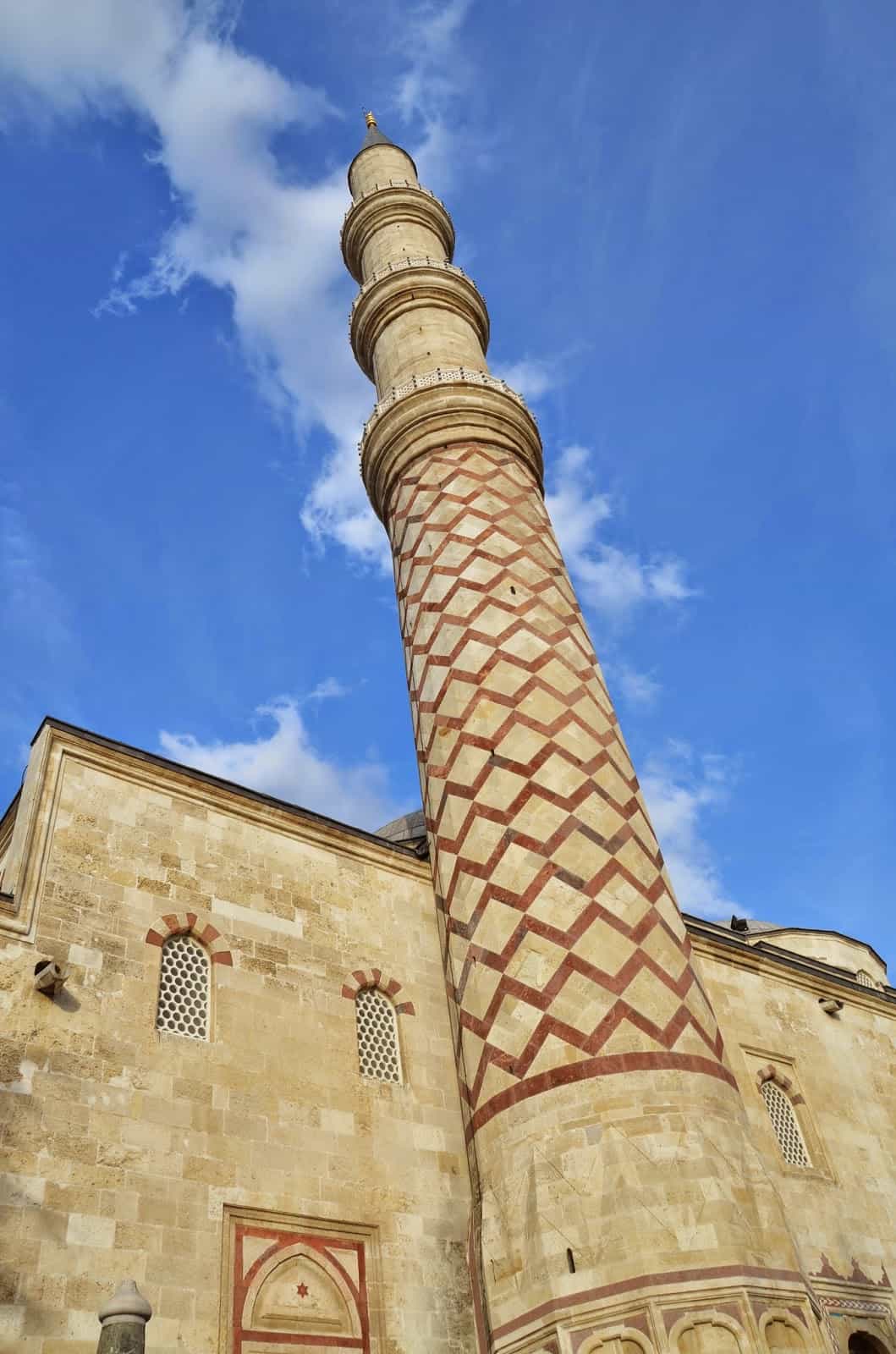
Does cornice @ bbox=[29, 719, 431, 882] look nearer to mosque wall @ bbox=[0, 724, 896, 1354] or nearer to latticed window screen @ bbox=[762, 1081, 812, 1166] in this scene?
mosque wall @ bbox=[0, 724, 896, 1354]

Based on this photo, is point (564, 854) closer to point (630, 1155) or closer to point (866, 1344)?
point (630, 1155)

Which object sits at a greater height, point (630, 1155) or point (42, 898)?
point (42, 898)

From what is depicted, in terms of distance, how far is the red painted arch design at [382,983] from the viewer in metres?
7.71

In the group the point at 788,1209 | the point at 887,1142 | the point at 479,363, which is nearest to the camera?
the point at 788,1209

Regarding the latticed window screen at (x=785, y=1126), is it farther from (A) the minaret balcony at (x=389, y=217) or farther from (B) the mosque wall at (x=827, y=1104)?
(A) the minaret balcony at (x=389, y=217)

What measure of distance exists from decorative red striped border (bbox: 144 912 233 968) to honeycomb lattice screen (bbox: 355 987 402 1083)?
1095 mm

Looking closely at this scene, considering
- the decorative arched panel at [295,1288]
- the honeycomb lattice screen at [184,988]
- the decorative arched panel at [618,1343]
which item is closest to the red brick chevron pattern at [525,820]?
the decorative arched panel at [295,1288]

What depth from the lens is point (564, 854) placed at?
757 centimetres

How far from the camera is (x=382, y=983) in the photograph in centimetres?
787

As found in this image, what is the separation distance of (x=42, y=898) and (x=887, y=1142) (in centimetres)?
807

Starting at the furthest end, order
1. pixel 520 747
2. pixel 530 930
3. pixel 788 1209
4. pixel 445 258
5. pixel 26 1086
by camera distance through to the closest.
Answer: pixel 445 258, pixel 788 1209, pixel 520 747, pixel 530 930, pixel 26 1086

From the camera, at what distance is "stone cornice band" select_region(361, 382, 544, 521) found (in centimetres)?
1065

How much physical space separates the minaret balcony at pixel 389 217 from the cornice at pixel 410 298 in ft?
4.32

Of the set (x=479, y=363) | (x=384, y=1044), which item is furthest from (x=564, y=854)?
(x=479, y=363)
